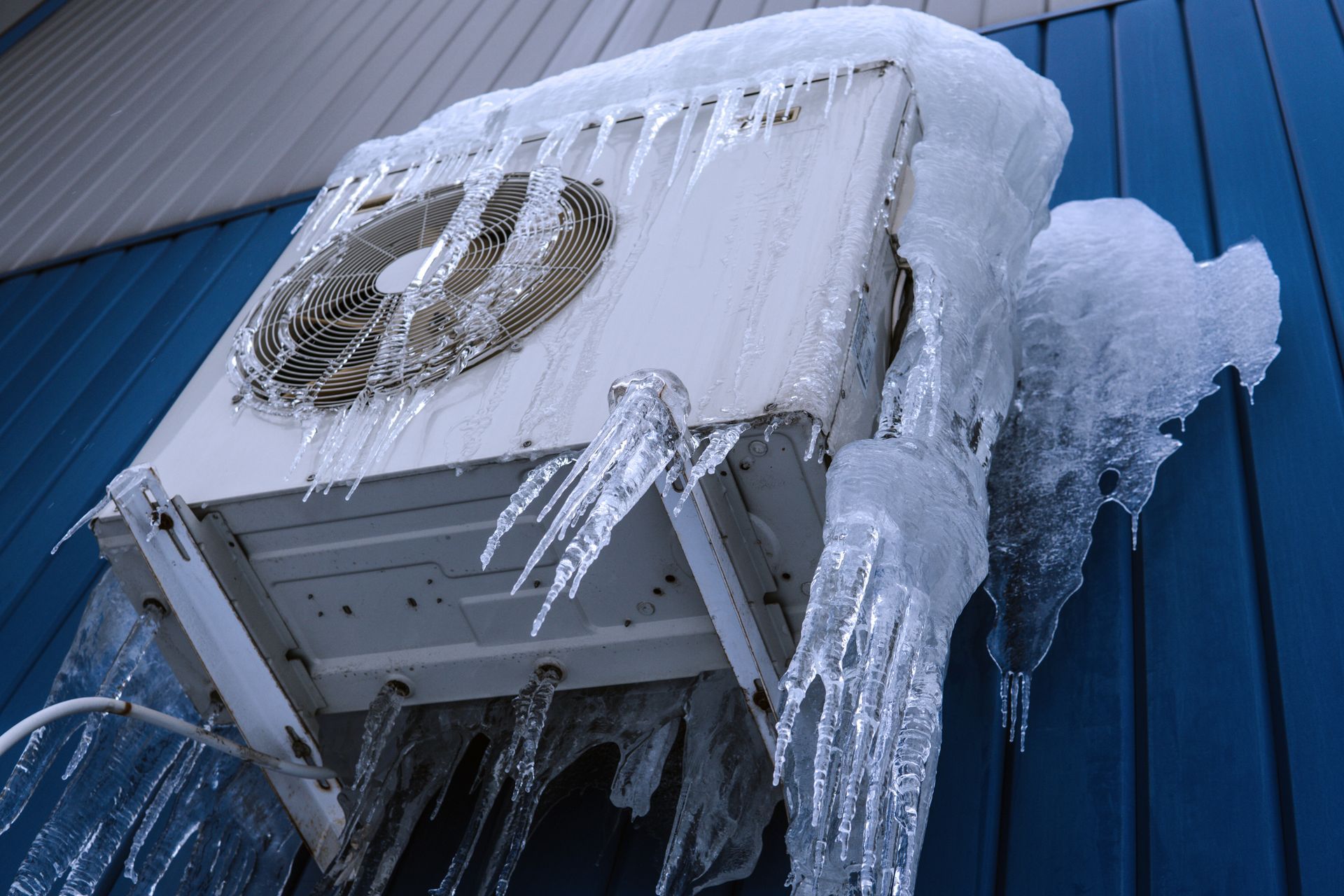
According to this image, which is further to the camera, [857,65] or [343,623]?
[857,65]

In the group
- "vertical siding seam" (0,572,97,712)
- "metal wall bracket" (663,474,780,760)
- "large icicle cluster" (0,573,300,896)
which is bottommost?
"large icicle cluster" (0,573,300,896)

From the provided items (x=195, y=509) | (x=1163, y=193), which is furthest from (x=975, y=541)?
(x=1163, y=193)

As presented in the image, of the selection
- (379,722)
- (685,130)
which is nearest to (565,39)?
(685,130)

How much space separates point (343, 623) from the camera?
186 cm

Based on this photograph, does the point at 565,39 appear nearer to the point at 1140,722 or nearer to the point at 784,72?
the point at 784,72

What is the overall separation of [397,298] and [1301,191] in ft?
6.47

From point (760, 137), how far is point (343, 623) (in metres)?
1.07

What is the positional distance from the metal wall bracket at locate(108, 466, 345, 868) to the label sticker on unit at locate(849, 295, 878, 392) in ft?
3.29

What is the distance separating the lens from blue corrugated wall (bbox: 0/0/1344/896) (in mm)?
1613

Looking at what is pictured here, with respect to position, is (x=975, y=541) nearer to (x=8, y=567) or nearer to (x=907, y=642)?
(x=907, y=642)

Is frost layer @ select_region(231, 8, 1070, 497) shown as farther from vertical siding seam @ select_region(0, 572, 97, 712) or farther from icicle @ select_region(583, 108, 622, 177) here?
vertical siding seam @ select_region(0, 572, 97, 712)

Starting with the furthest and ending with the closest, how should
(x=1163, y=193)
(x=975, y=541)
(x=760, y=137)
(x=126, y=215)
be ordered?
1. (x=126, y=215)
2. (x=1163, y=193)
3. (x=760, y=137)
4. (x=975, y=541)

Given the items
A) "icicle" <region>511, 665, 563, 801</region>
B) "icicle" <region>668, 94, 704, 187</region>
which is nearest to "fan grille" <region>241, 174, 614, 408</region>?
"icicle" <region>668, 94, 704, 187</region>

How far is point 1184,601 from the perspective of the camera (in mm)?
1889
